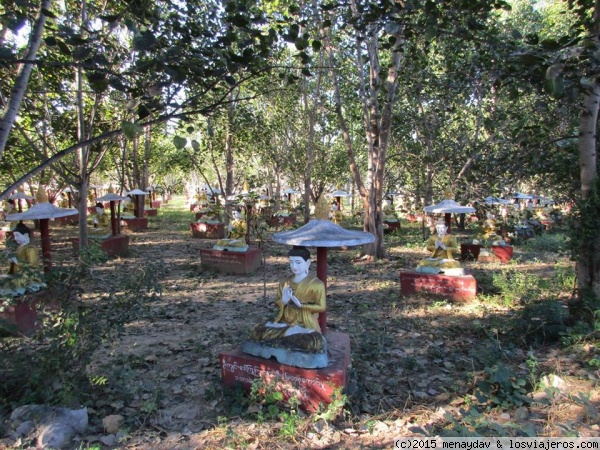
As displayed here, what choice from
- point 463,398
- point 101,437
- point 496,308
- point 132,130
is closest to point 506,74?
point 463,398

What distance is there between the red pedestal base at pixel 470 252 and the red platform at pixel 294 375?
8.96 meters

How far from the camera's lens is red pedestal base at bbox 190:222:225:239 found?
15.8 meters

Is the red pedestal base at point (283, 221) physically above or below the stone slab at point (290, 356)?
above

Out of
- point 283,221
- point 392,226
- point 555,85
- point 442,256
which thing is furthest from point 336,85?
point 283,221

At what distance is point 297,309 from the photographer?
14.1 ft

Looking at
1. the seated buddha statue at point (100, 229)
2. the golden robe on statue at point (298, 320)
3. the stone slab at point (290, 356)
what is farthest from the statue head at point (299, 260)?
the seated buddha statue at point (100, 229)

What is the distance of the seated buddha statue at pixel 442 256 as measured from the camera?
7722 millimetres

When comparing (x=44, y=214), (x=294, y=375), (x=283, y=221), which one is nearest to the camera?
(x=294, y=375)

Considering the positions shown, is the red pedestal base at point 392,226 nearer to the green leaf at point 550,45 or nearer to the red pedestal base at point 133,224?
the red pedestal base at point 133,224

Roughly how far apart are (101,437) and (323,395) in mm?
1995

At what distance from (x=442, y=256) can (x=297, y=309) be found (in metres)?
4.91

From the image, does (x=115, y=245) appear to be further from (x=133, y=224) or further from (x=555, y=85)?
(x=555, y=85)

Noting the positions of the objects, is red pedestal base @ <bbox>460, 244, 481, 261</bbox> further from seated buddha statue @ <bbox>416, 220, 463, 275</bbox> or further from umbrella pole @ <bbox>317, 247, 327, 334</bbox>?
umbrella pole @ <bbox>317, 247, 327, 334</bbox>

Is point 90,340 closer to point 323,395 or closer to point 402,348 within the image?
point 323,395
